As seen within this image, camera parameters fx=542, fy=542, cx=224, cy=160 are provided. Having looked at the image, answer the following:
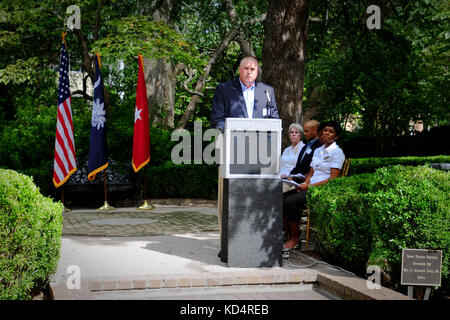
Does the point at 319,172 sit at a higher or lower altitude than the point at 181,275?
higher

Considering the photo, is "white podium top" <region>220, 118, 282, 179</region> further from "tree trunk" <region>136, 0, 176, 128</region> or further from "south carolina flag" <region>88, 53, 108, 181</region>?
"tree trunk" <region>136, 0, 176, 128</region>

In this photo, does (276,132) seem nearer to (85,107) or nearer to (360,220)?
(360,220)

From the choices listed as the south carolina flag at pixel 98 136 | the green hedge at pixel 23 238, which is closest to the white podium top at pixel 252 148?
the green hedge at pixel 23 238

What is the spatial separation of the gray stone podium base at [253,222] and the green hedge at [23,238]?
1968mm

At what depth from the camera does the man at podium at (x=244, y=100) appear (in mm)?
6902

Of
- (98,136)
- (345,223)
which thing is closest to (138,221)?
(98,136)

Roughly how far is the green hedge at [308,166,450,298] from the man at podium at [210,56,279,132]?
1.24 meters

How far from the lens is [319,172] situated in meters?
8.02

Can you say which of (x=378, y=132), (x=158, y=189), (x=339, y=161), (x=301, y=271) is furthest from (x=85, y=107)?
(x=301, y=271)

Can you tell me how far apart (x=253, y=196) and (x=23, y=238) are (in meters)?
2.61

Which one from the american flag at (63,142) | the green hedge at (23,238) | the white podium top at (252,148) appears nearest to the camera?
the green hedge at (23,238)

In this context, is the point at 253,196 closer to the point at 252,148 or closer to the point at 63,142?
the point at 252,148

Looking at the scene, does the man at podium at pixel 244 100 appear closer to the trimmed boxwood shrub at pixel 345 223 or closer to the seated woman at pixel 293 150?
the trimmed boxwood shrub at pixel 345 223

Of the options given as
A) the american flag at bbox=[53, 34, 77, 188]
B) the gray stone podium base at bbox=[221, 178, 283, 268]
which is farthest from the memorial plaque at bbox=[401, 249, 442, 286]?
the american flag at bbox=[53, 34, 77, 188]
